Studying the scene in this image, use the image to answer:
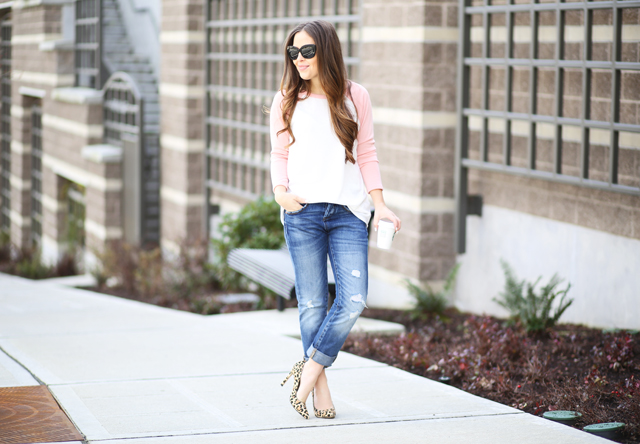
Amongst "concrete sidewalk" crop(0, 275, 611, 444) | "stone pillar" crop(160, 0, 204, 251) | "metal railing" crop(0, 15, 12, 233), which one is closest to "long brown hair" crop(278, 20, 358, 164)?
"concrete sidewalk" crop(0, 275, 611, 444)

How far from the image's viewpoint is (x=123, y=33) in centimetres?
1594

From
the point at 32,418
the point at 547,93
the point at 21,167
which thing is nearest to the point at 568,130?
the point at 547,93

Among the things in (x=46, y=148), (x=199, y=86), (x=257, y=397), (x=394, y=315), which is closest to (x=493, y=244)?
(x=394, y=315)

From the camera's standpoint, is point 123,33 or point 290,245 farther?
point 123,33

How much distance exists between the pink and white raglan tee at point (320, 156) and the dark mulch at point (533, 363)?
1385 millimetres

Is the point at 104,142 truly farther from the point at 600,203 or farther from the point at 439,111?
the point at 600,203

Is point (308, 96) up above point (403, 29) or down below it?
below

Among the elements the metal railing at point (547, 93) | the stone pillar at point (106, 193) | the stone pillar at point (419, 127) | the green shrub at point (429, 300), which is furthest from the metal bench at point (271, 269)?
the stone pillar at point (106, 193)

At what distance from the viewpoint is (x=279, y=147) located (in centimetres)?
414

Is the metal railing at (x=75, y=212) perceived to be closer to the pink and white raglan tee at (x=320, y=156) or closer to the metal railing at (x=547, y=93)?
the metal railing at (x=547, y=93)

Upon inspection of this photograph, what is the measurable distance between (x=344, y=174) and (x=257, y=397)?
1.32 meters

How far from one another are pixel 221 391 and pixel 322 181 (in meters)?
1.41

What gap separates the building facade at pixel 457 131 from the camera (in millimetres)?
5996

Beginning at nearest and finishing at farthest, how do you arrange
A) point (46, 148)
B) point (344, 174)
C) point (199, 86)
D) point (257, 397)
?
point (344, 174) → point (257, 397) → point (199, 86) → point (46, 148)
